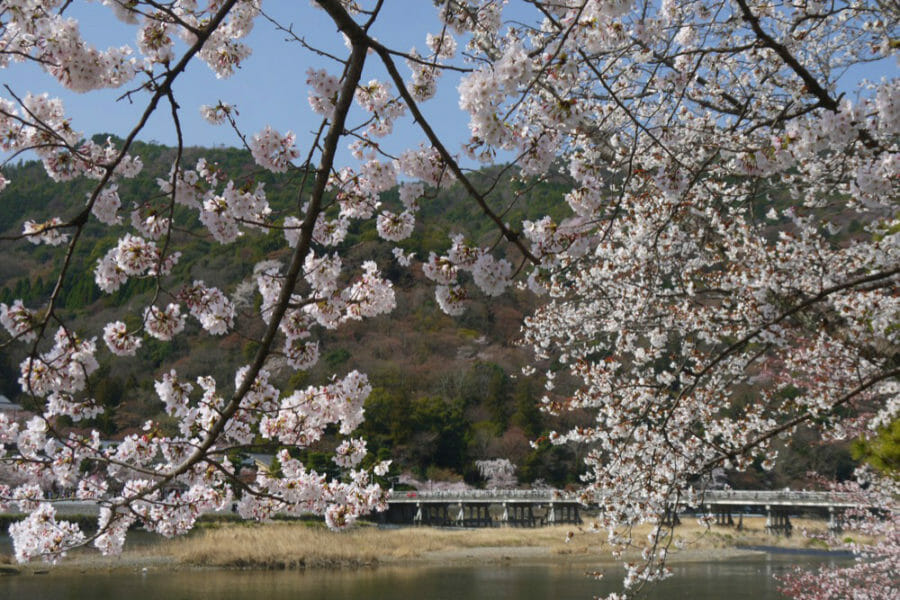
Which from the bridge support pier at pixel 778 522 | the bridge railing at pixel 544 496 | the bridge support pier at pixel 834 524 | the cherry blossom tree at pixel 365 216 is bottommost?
the bridge support pier at pixel 778 522

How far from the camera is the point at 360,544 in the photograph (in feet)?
69.6

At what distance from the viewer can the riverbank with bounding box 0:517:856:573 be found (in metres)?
18.4

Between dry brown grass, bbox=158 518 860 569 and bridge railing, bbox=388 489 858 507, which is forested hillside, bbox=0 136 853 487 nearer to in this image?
bridge railing, bbox=388 489 858 507

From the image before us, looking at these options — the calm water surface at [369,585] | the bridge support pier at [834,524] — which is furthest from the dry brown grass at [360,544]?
the bridge support pier at [834,524]

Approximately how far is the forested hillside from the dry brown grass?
2.76 m

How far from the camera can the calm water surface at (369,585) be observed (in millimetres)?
14219

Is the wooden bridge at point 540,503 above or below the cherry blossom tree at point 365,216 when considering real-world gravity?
below

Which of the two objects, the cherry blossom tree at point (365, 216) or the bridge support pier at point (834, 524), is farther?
the bridge support pier at point (834, 524)

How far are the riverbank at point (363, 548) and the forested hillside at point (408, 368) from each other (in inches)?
113

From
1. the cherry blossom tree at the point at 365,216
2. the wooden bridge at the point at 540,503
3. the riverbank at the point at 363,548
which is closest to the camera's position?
the cherry blossom tree at the point at 365,216

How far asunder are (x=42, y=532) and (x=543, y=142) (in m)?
2.51

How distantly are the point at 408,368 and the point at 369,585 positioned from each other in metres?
21.9

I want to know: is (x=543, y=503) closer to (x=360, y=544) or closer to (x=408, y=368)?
(x=408, y=368)

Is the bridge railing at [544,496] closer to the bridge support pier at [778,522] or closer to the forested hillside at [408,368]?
the forested hillside at [408,368]
